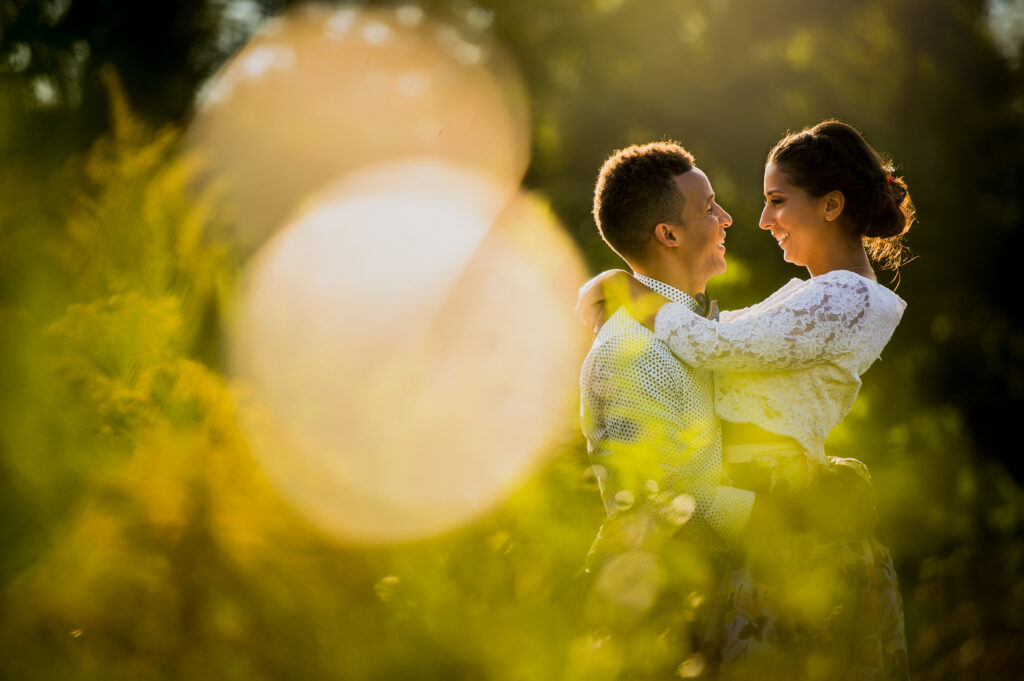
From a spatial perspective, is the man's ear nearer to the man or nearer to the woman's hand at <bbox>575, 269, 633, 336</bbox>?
the man

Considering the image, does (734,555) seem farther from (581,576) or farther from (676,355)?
(581,576)

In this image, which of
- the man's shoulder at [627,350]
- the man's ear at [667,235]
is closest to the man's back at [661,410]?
the man's shoulder at [627,350]

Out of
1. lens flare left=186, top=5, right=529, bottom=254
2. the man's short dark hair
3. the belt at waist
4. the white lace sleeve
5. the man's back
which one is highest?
the man's short dark hair

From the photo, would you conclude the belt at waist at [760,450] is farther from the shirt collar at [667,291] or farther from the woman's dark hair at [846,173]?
the woman's dark hair at [846,173]

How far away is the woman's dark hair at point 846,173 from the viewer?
281 cm

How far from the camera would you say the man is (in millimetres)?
1496

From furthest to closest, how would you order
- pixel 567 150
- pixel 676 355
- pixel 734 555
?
pixel 567 150 → pixel 676 355 → pixel 734 555

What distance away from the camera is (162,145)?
189 centimetres

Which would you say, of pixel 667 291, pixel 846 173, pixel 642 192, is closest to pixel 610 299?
pixel 667 291

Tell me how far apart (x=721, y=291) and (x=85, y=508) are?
9.46 feet

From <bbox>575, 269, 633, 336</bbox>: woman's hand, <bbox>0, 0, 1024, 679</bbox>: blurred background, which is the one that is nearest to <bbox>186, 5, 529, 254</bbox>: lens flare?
<bbox>0, 0, 1024, 679</bbox>: blurred background

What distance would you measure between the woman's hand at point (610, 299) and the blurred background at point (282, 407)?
0.14m

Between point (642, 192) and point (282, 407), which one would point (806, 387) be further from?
point (282, 407)

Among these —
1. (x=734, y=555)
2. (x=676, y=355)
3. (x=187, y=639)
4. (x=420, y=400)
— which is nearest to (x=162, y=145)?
(x=420, y=400)
